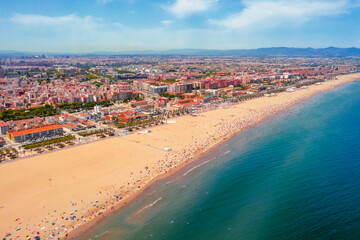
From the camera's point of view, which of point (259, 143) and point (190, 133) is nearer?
point (259, 143)

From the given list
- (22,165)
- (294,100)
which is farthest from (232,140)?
(294,100)

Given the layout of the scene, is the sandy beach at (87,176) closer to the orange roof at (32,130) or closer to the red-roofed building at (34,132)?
the red-roofed building at (34,132)

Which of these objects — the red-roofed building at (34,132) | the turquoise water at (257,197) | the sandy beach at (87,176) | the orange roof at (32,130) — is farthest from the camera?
the orange roof at (32,130)

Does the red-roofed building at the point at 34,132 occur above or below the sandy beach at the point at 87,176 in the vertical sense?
above

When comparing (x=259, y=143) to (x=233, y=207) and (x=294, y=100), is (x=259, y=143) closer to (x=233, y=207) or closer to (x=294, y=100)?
(x=233, y=207)

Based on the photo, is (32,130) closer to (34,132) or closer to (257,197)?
(34,132)

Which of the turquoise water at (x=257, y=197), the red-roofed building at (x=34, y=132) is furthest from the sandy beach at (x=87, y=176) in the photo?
the red-roofed building at (x=34, y=132)
